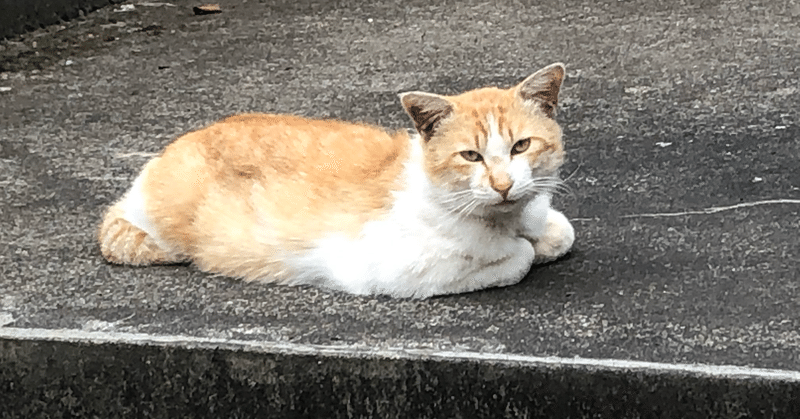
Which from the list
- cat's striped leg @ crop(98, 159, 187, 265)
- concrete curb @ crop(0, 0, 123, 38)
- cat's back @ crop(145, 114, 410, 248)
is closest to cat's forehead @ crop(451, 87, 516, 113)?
cat's back @ crop(145, 114, 410, 248)

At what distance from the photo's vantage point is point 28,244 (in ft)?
8.45

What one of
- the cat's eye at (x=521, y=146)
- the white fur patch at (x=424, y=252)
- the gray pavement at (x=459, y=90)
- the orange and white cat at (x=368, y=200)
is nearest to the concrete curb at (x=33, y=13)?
the gray pavement at (x=459, y=90)

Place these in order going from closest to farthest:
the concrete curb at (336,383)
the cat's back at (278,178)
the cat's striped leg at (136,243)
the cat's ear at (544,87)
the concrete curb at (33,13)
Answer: the concrete curb at (336,383)
the cat's ear at (544,87)
the cat's back at (278,178)
the cat's striped leg at (136,243)
the concrete curb at (33,13)

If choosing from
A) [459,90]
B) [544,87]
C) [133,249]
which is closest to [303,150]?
[133,249]

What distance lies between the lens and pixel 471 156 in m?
2.00

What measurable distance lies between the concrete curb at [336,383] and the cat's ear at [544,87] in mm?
595

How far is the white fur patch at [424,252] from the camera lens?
6.83 ft

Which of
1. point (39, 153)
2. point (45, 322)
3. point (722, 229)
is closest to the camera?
point (45, 322)

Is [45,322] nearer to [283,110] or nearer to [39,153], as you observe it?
[39,153]

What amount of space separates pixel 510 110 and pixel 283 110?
1980 mm

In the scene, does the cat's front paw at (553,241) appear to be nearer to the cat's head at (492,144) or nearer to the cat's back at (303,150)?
the cat's head at (492,144)

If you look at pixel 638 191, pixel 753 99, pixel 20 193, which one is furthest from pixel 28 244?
pixel 753 99

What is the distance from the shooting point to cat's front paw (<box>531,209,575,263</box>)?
2.25 meters

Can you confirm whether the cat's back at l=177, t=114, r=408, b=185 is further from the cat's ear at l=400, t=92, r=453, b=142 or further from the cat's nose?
the cat's nose
